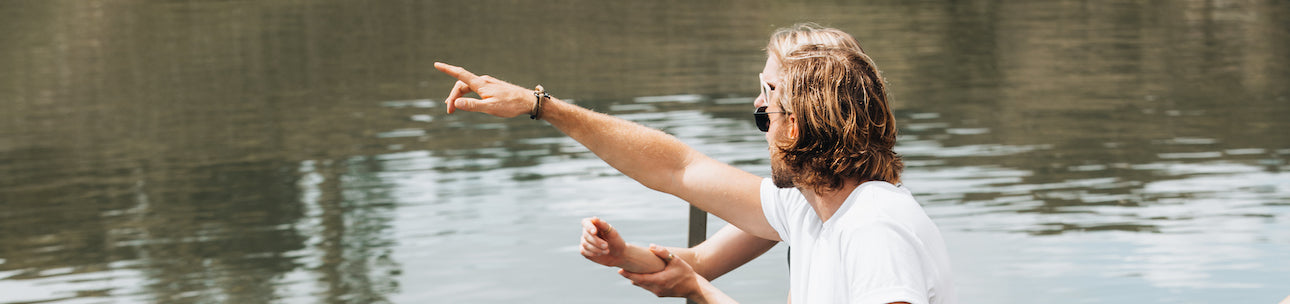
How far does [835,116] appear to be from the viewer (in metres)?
2.20

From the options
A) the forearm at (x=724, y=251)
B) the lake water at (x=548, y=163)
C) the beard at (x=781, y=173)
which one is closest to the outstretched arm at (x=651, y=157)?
the forearm at (x=724, y=251)

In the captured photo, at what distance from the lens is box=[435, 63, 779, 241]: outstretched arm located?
9.34 feet

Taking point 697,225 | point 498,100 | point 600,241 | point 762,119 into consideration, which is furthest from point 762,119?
point 697,225

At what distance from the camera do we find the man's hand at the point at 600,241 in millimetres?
2729

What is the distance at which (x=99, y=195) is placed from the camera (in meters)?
10.0

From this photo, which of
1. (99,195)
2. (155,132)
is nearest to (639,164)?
(99,195)

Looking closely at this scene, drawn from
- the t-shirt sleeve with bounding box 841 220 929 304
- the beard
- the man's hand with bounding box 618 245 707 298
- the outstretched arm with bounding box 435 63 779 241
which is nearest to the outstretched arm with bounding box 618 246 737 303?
the man's hand with bounding box 618 245 707 298

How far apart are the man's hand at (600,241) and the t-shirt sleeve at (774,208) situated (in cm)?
31

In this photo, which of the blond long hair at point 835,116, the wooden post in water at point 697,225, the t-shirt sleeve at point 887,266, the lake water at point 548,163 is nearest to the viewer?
the t-shirt sleeve at point 887,266

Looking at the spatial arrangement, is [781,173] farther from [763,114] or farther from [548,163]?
[548,163]

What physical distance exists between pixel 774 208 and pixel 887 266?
703 millimetres

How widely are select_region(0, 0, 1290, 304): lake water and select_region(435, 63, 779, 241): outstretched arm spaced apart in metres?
3.41

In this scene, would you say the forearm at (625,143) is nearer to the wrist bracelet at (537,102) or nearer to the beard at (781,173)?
the wrist bracelet at (537,102)

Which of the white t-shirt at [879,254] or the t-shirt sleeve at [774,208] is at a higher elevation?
the white t-shirt at [879,254]
